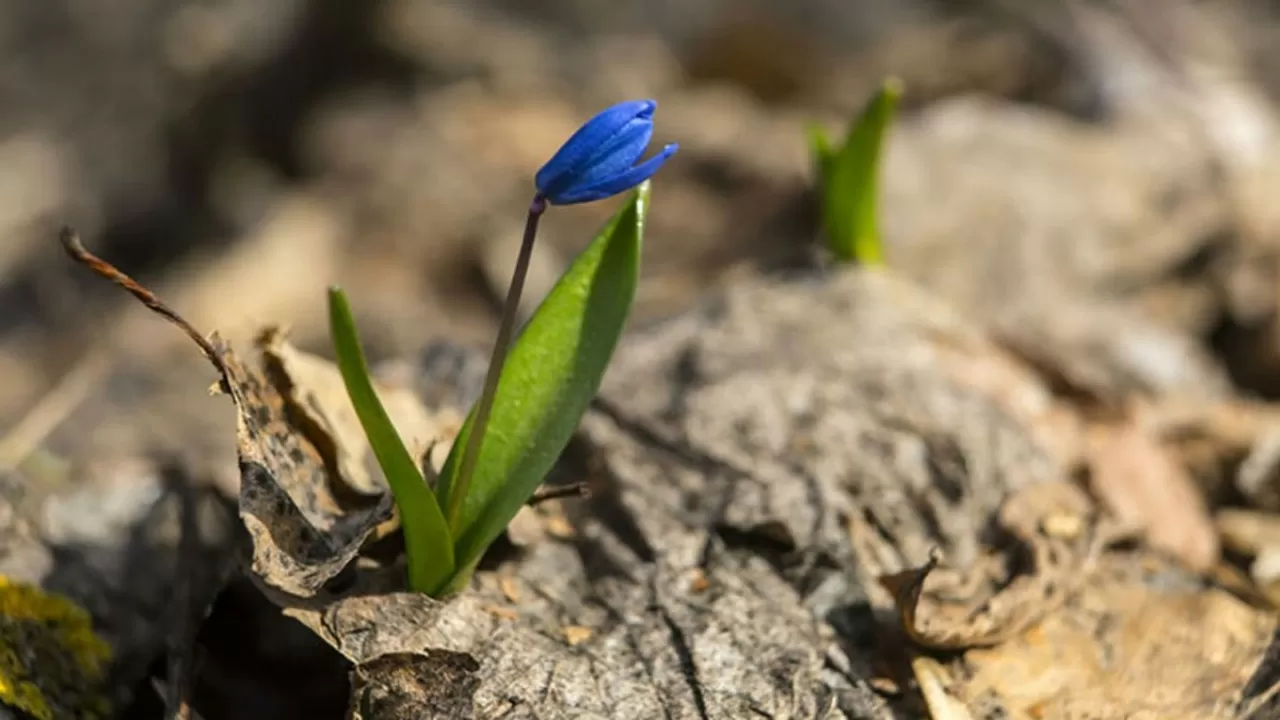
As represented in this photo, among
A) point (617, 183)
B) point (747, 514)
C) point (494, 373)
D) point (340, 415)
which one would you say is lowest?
point (747, 514)

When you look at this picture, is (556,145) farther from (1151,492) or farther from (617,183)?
(617,183)

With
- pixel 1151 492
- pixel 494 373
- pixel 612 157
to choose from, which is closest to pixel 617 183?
pixel 612 157

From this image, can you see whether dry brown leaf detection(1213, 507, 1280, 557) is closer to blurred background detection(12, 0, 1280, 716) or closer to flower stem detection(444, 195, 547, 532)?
blurred background detection(12, 0, 1280, 716)

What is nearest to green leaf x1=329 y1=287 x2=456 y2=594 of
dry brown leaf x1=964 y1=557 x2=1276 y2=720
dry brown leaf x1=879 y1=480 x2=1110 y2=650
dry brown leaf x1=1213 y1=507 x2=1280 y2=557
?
dry brown leaf x1=879 y1=480 x2=1110 y2=650

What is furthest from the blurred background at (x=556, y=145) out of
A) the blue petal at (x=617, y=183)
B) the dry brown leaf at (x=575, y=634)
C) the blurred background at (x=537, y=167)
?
the blue petal at (x=617, y=183)

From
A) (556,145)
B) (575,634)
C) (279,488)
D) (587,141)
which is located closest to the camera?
(587,141)

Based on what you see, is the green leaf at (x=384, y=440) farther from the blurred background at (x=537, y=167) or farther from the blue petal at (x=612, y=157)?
the blurred background at (x=537, y=167)

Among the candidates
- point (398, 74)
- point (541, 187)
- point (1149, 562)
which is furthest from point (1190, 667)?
point (398, 74)
